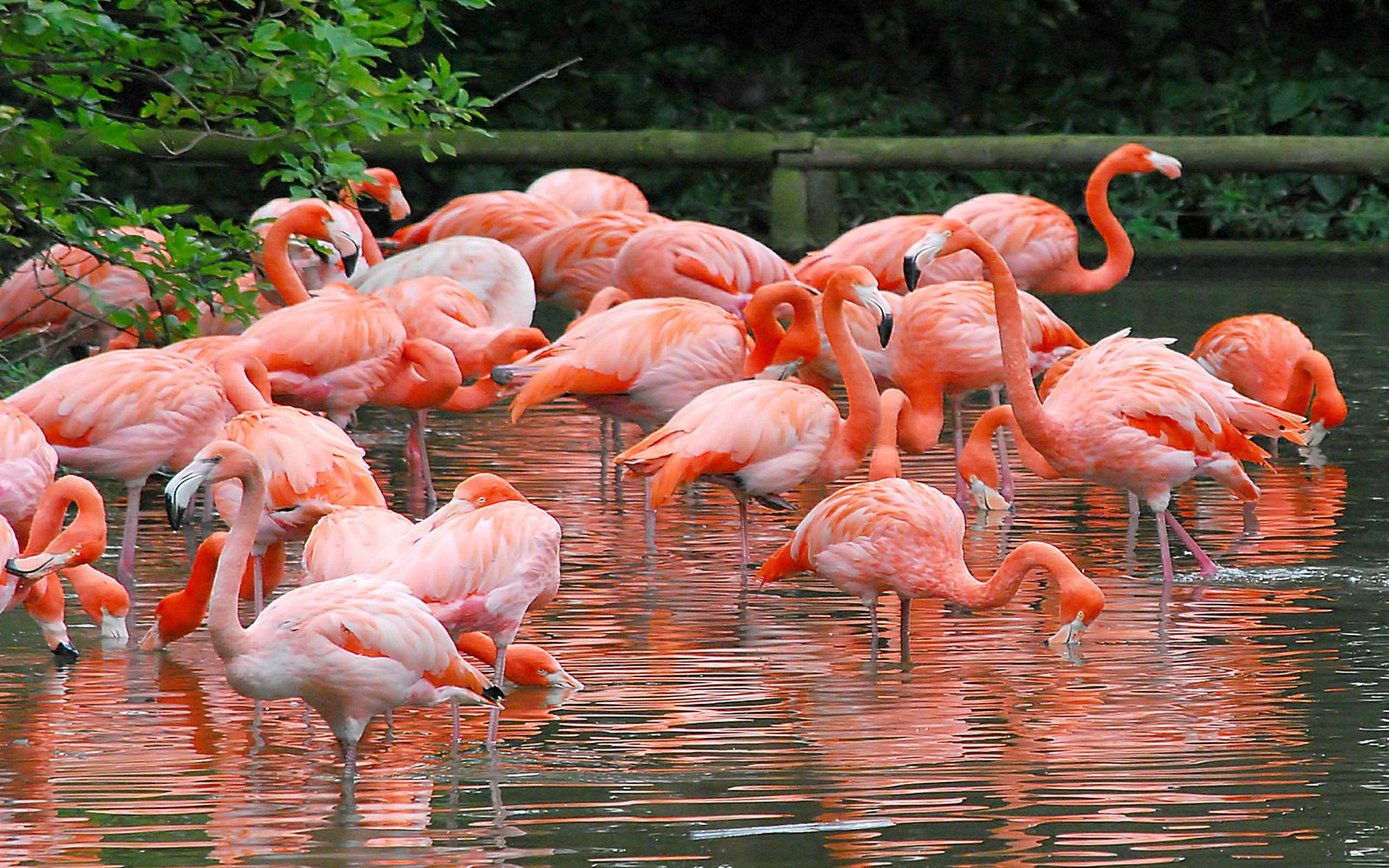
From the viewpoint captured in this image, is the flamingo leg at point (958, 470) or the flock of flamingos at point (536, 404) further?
the flamingo leg at point (958, 470)

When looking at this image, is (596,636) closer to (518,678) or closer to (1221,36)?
(518,678)

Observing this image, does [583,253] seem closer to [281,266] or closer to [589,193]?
[281,266]

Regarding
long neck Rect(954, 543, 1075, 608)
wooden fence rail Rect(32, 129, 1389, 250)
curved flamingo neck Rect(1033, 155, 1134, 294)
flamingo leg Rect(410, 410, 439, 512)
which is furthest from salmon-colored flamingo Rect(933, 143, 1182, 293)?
long neck Rect(954, 543, 1075, 608)

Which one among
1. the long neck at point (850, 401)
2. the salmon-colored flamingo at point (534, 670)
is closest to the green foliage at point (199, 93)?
the long neck at point (850, 401)

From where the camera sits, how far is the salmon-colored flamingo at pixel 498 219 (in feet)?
29.7

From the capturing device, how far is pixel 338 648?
3887 millimetres

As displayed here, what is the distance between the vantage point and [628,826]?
11.8ft

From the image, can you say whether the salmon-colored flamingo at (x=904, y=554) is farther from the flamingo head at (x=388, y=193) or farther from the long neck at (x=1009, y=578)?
the flamingo head at (x=388, y=193)

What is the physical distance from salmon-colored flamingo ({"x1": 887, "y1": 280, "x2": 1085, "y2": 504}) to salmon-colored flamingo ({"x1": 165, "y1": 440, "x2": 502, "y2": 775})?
9.85 ft

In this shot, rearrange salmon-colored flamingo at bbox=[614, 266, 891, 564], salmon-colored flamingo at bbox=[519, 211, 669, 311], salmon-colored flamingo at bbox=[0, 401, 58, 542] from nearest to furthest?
salmon-colored flamingo at bbox=[0, 401, 58, 542] → salmon-colored flamingo at bbox=[614, 266, 891, 564] → salmon-colored flamingo at bbox=[519, 211, 669, 311]

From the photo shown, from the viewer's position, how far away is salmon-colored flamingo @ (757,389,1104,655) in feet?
16.0

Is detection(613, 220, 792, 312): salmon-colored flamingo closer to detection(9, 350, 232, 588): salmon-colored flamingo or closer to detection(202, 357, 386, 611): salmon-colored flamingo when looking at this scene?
detection(9, 350, 232, 588): salmon-colored flamingo

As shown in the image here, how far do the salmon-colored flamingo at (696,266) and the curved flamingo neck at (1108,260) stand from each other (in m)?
1.44

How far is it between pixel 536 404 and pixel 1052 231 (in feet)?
9.82
